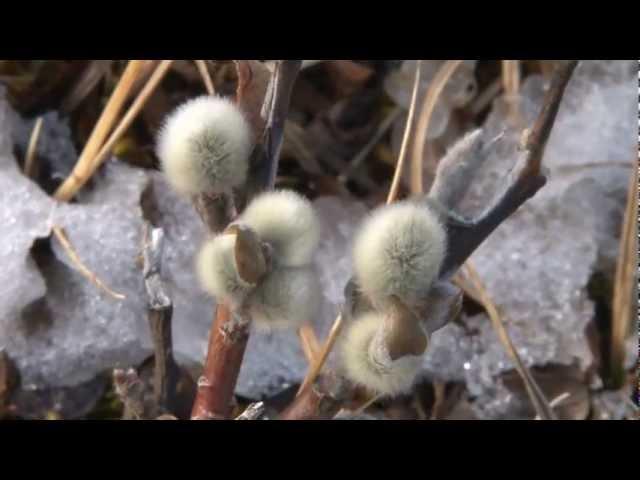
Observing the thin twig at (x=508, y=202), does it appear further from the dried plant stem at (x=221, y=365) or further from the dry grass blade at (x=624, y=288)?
the dry grass blade at (x=624, y=288)

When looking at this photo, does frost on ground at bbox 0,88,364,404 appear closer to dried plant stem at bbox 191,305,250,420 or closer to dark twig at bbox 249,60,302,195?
dried plant stem at bbox 191,305,250,420

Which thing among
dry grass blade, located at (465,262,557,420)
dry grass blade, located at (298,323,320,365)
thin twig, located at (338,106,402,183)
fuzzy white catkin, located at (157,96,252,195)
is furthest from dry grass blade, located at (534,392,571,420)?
fuzzy white catkin, located at (157,96,252,195)

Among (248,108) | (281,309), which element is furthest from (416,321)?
(248,108)

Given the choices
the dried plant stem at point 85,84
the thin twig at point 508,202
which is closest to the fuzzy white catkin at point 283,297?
the thin twig at point 508,202

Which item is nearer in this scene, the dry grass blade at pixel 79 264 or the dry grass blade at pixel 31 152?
the dry grass blade at pixel 79 264

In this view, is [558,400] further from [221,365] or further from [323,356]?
[221,365]

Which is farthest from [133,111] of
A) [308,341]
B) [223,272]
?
[223,272]
